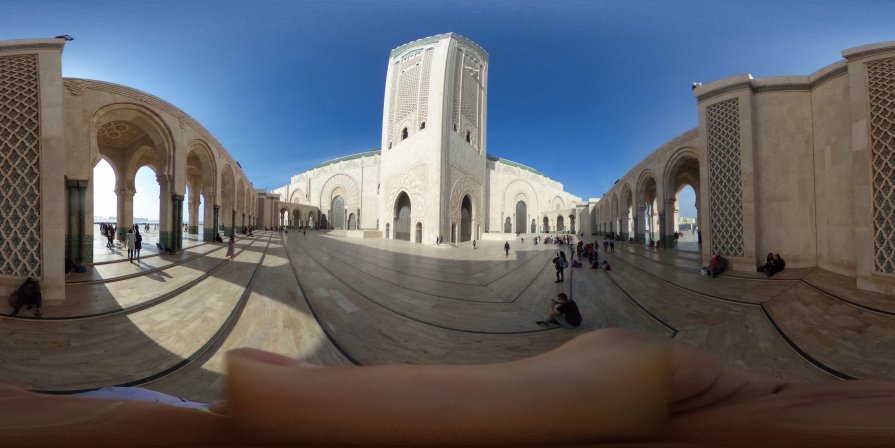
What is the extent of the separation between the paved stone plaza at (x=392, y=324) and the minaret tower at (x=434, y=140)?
23.0 feet

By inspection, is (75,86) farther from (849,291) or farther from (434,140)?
(434,140)

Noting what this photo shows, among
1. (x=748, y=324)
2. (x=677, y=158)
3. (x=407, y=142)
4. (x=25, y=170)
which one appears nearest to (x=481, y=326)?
(x=748, y=324)

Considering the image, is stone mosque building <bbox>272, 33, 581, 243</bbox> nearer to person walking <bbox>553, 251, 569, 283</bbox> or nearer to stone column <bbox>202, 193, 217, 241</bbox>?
stone column <bbox>202, 193, 217, 241</bbox>

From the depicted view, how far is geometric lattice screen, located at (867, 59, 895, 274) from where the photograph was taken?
1.94 m

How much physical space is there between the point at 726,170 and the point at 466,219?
25.4 feet

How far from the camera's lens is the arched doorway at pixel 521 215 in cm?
1819

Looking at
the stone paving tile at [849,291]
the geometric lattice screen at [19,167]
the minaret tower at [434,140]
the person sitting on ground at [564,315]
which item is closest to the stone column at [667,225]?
the stone paving tile at [849,291]

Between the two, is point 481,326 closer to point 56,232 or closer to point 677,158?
point 56,232

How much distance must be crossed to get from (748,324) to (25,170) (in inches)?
147

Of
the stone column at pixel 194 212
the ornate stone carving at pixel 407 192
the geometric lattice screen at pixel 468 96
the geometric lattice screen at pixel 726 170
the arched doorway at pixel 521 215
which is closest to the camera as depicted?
the geometric lattice screen at pixel 726 170

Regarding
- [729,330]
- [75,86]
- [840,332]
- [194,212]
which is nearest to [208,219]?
[194,212]

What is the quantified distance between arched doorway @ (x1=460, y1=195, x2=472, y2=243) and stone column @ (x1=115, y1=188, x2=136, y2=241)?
823 centimetres

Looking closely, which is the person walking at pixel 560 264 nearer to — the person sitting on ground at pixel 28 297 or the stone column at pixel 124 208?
the person sitting on ground at pixel 28 297

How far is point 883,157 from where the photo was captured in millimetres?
1980
